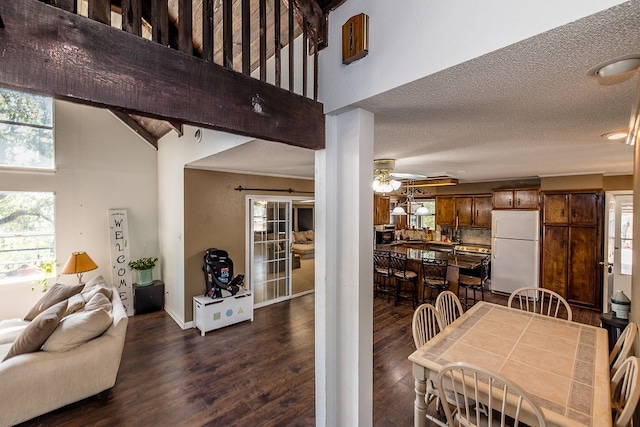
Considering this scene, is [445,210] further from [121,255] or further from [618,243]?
[121,255]

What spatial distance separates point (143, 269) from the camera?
14.6 feet

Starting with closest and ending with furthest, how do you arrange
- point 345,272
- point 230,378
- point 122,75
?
point 122,75, point 345,272, point 230,378

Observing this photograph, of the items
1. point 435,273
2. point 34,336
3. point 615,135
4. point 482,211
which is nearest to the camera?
point 615,135

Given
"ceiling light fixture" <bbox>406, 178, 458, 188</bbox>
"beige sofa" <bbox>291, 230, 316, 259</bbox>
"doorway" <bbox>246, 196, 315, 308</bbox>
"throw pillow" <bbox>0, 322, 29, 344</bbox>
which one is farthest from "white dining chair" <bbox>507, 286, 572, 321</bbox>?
"throw pillow" <bbox>0, 322, 29, 344</bbox>

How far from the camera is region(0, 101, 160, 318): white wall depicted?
394 cm

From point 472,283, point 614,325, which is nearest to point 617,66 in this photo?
point 614,325

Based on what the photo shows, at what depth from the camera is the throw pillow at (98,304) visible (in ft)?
8.98

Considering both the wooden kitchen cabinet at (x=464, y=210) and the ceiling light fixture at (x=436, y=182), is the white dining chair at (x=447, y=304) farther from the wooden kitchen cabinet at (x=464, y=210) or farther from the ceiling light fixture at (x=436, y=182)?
the wooden kitchen cabinet at (x=464, y=210)

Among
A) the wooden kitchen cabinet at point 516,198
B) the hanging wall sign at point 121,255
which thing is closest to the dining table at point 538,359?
the wooden kitchen cabinet at point 516,198

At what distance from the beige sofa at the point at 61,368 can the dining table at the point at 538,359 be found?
265 cm

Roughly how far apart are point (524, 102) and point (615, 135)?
133 centimetres

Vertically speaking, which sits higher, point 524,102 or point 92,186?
point 524,102

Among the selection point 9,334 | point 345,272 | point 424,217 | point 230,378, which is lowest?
point 230,378

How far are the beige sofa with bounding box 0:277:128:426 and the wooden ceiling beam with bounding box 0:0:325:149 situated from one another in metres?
2.38
